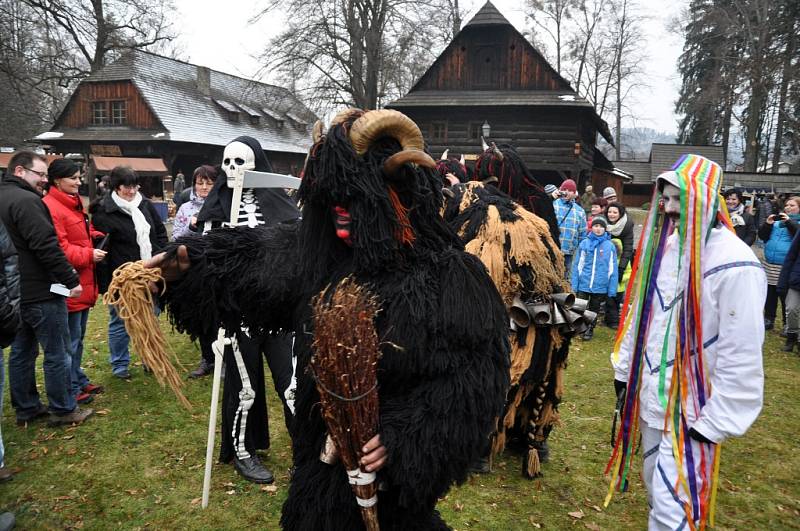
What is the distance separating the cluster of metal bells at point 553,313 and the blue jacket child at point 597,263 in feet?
15.6

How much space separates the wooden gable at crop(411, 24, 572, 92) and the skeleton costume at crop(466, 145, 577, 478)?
19963mm

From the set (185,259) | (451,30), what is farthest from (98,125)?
(185,259)

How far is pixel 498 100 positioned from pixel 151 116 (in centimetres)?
1726

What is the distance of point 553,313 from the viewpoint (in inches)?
145

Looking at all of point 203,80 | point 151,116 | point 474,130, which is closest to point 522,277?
point 474,130

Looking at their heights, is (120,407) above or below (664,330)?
below

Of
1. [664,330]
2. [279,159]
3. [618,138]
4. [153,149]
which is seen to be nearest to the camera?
[664,330]

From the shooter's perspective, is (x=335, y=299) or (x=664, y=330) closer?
(x=335, y=299)

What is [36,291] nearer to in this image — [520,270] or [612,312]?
[520,270]

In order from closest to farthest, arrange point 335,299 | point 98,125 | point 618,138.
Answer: point 335,299 < point 98,125 < point 618,138

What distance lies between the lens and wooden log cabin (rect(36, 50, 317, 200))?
26000 mm

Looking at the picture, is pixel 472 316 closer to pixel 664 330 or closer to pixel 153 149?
pixel 664 330

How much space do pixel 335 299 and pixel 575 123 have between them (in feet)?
Result: 73.4

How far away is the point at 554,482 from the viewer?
4059 millimetres
